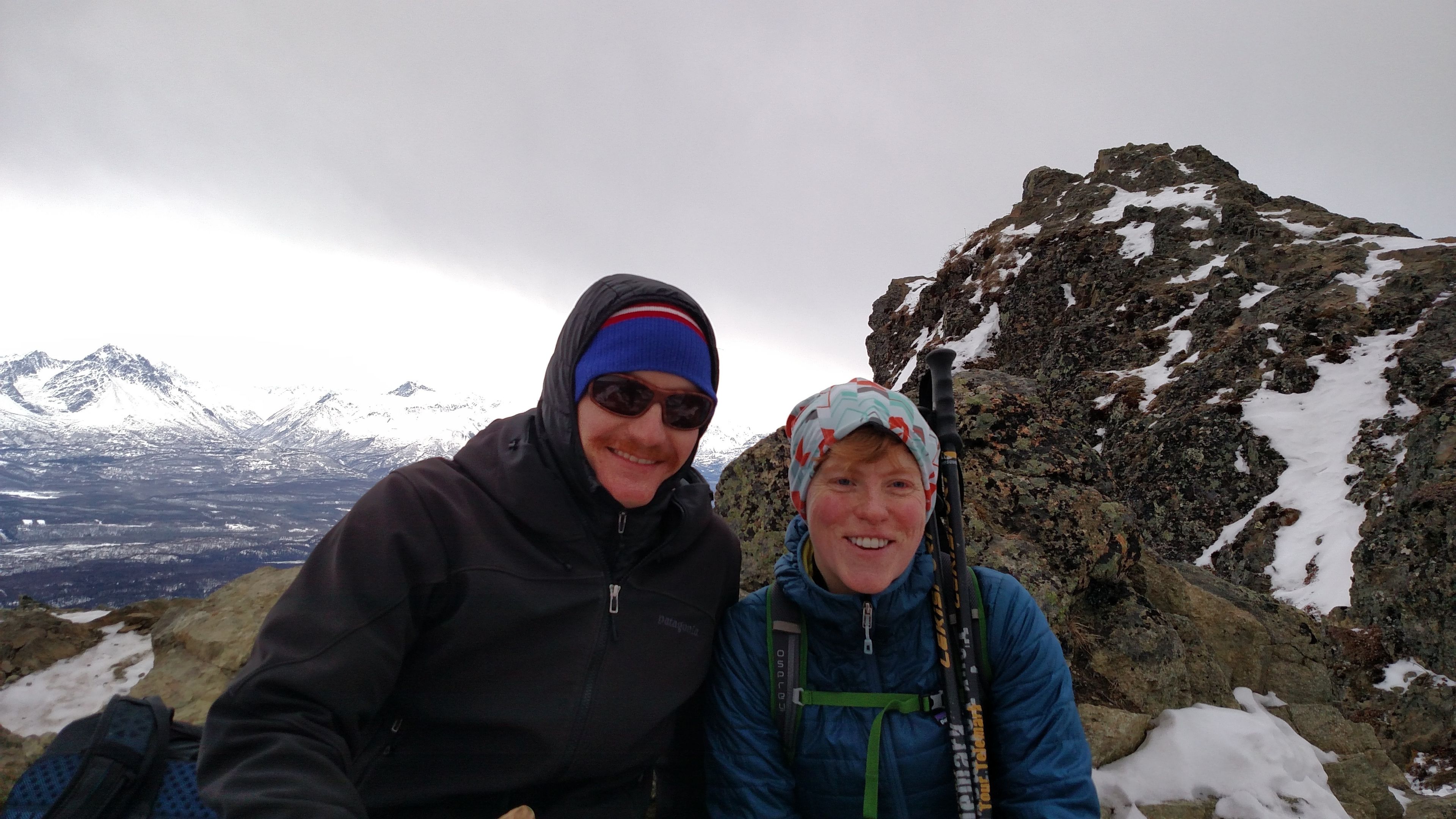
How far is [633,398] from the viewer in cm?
323

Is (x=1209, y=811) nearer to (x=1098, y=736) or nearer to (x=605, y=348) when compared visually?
(x=1098, y=736)

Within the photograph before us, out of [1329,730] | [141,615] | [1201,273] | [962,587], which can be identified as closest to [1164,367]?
[1201,273]

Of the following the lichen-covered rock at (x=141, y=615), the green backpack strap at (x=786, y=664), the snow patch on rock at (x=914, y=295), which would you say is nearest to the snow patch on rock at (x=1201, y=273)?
the snow patch on rock at (x=914, y=295)

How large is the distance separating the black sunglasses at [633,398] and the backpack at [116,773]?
225 cm

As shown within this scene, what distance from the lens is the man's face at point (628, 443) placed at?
3205mm

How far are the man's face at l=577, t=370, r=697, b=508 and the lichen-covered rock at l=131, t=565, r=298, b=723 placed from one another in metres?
4.85

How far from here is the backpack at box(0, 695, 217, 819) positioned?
2125 mm

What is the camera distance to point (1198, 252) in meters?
24.8

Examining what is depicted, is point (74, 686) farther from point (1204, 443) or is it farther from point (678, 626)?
point (1204, 443)

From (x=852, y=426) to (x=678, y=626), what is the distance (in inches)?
63.8

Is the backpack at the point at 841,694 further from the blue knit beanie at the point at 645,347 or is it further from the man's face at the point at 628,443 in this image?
the blue knit beanie at the point at 645,347

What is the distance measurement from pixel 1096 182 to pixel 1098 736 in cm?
3845

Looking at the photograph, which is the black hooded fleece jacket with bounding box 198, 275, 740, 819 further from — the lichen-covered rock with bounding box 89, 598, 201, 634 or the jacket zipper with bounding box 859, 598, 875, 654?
the lichen-covered rock with bounding box 89, 598, 201, 634

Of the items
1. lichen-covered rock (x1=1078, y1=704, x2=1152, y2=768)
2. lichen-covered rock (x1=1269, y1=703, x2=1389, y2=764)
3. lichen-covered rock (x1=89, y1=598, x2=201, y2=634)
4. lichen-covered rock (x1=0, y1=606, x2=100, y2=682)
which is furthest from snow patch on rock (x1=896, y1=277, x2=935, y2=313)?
lichen-covered rock (x1=0, y1=606, x2=100, y2=682)
